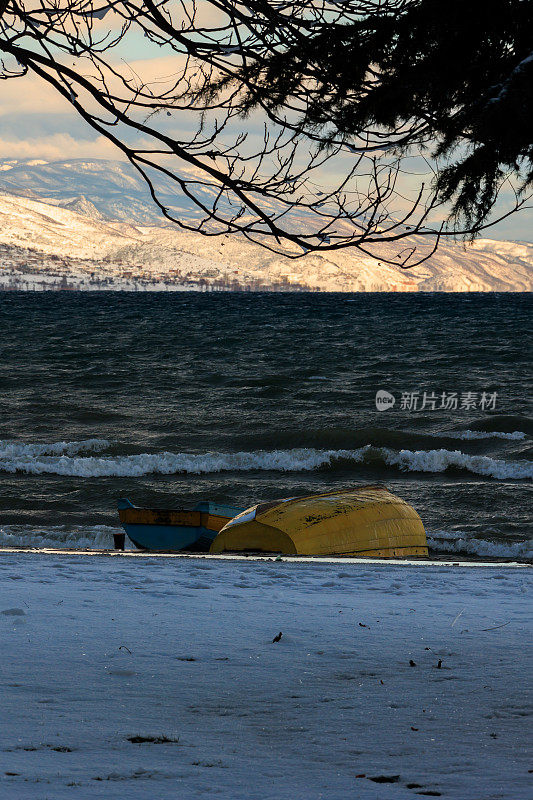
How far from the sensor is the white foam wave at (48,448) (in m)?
20.9

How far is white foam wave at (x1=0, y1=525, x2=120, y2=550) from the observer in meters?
13.2

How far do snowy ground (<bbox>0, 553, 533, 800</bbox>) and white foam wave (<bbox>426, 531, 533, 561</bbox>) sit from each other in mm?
6557

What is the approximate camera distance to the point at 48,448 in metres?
21.5

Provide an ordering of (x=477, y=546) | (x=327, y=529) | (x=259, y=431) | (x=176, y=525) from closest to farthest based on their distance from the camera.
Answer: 1. (x=327, y=529)
2. (x=176, y=525)
3. (x=477, y=546)
4. (x=259, y=431)

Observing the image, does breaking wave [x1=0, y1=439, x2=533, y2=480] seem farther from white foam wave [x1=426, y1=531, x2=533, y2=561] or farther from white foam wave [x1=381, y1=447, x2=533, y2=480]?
white foam wave [x1=426, y1=531, x2=533, y2=561]

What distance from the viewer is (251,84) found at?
5.38 meters

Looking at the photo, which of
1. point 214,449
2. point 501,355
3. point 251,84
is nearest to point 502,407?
point 214,449

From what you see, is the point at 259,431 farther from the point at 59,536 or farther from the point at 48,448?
the point at 59,536

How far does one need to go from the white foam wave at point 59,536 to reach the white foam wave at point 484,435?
11.7 m

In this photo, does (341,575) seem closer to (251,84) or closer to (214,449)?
(251,84)

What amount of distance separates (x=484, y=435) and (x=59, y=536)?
13.5 meters

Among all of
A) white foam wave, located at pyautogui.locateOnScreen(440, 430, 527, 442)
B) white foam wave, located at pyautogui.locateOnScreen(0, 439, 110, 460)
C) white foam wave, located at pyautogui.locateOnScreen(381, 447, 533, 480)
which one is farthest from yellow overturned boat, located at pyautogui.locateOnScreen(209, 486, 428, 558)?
white foam wave, located at pyautogui.locateOnScreen(440, 430, 527, 442)

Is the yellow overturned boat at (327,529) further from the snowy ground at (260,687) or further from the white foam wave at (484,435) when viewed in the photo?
the white foam wave at (484,435)

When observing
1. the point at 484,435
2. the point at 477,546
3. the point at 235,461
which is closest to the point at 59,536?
the point at 477,546
